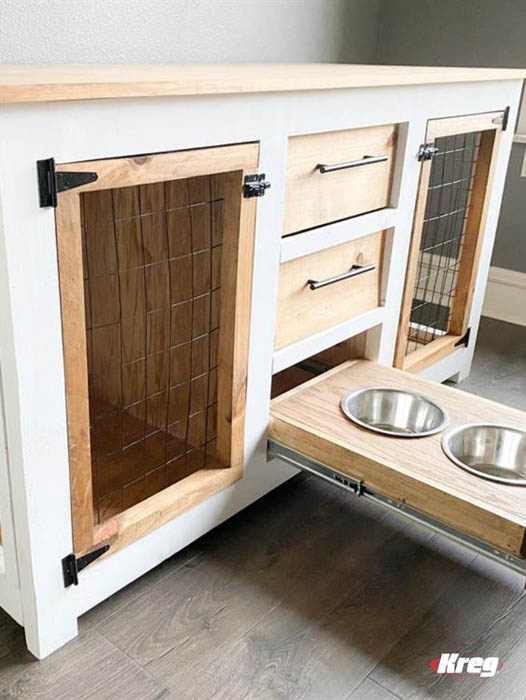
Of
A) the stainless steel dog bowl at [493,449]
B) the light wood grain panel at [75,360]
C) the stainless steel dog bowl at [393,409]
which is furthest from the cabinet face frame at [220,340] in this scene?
the stainless steel dog bowl at [493,449]

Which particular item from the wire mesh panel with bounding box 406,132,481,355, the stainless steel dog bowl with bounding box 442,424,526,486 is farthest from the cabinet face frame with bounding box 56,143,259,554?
the wire mesh panel with bounding box 406,132,481,355

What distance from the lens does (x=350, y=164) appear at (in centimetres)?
137

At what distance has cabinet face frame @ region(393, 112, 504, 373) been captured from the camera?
5.36 ft

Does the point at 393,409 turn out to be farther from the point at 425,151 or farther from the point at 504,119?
the point at 504,119

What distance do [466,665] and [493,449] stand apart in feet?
1.43

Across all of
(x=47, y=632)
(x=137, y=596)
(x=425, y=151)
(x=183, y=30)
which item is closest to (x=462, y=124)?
(x=425, y=151)

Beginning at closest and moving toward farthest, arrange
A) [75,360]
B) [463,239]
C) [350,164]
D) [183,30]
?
[75,360]
[350,164]
[183,30]
[463,239]

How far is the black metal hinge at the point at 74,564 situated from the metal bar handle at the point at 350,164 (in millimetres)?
766

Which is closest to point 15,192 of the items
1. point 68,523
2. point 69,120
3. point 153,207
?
point 69,120

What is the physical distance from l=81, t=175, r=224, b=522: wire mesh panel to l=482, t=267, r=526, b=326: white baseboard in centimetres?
151

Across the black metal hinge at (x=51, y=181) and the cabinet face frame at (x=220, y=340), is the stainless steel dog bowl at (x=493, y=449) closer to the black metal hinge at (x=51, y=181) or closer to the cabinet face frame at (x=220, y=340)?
the cabinet face frame at (x=220, y=340)

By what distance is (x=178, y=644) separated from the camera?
1.13 metres

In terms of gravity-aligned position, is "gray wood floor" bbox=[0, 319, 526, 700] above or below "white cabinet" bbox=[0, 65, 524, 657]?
below

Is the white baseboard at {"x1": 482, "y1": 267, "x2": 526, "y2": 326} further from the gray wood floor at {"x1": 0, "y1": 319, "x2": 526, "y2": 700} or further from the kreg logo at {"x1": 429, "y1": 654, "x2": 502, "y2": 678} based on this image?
the kreg logo at {"x1": 429, "y1": 654, "x2": 502, "y2": 678}
